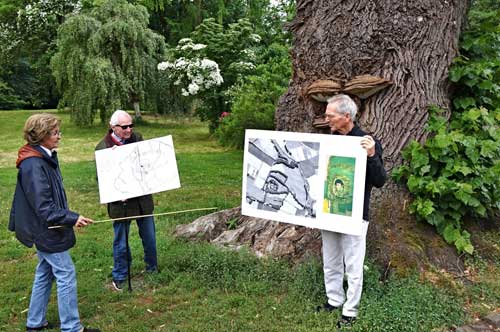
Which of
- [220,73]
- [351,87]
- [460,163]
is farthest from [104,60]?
[460,163]

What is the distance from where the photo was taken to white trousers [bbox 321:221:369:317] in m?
3.39

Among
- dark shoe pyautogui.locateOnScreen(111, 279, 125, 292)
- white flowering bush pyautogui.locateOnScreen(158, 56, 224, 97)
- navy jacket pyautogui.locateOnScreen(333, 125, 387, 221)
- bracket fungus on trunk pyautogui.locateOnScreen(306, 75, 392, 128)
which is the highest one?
white flowering bush pyautogui.locateOnScreen(158, 56, 224, 97)

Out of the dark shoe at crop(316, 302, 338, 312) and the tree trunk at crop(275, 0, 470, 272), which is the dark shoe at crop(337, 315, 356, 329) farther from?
the tree trunk at crop(275, 0, 470, 272)

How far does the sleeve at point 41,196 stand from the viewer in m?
3.26

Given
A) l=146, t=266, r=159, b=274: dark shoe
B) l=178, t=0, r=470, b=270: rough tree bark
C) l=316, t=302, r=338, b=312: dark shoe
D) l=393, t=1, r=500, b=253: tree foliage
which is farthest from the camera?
l=146, t=266, r=159, b=274: dark shoe

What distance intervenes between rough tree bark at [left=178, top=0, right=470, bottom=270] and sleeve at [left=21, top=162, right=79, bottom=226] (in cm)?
229

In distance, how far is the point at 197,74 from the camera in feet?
48.5

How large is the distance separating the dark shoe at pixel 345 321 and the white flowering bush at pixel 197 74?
39.1 ft

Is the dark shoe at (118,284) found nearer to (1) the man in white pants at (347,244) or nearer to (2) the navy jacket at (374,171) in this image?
(1) the man in white pants at (347,244)

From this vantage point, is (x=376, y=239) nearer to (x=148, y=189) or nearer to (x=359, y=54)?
(x=359, y=54)

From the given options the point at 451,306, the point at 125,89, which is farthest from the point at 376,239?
the point at 125,89

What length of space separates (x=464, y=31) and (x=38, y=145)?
4.13 meters

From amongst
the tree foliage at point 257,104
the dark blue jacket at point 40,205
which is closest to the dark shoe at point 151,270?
the dark blue jacket at point 40,205

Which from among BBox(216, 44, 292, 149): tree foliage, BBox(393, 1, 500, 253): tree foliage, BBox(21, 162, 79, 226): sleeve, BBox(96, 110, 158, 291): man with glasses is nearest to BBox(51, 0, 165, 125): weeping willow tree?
BBox(216, 44, 292, 149): tree foliage
